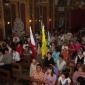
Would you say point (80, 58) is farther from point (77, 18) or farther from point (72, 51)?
point (77, 18)

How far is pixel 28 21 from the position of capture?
17.4m

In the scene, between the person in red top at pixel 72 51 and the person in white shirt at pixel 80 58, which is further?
the person in red top at pixel 72 51

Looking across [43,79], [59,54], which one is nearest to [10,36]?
[59,54]

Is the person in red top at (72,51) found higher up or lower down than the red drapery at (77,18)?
lower down

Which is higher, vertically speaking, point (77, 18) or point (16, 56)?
point (77, 18)

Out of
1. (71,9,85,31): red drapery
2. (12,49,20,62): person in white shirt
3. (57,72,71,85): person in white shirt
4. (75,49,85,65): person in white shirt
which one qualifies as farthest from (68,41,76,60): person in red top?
(71,9,85,31): red drapery

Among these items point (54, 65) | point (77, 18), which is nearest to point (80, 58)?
point (54, 65)

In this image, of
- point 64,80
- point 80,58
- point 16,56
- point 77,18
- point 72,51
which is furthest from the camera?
point 77,18

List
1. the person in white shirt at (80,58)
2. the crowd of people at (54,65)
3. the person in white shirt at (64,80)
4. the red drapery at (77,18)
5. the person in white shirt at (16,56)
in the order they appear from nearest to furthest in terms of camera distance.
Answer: the person in white shirt at (64,80) < the crowd of people at (54,65) < the person in white shirt at (80,58) < the person in white shirt at (16,56) < the red drapery at (77,18)

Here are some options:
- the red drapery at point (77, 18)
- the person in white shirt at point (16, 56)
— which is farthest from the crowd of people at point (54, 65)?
the red drapery at point (77, 18)

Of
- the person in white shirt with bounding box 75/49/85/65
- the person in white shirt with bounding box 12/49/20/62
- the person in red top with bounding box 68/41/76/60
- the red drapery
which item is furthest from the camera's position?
the red drapery

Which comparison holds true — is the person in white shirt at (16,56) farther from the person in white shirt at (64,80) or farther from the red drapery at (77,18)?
the red drapery at (77,18)

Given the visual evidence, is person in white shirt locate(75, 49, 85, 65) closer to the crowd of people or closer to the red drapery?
the crowd of people

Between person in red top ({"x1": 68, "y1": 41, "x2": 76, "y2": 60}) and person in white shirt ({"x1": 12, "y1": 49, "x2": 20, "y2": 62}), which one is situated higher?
person in red top ({"x1": 68, "y1": 41, "x2": 76, "y2": 60})
